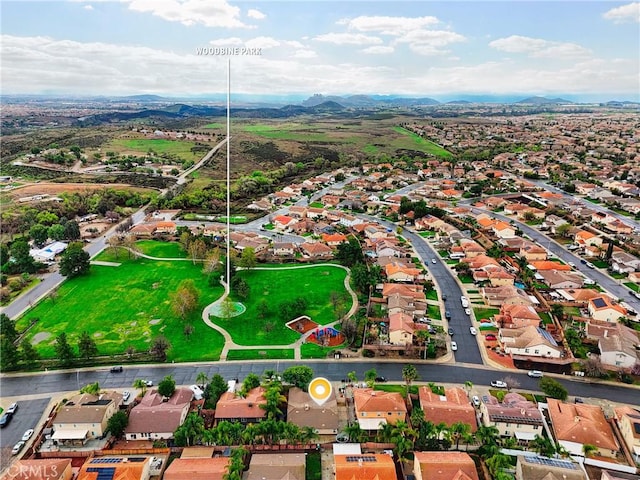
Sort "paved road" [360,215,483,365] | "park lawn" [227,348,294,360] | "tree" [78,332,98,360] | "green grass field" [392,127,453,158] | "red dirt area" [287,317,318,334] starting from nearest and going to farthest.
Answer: "tree" [78,332,98,360]
"park lawn" [227,348,294,360]
"paved road" [360,215,483,365]
"red dirt area" [287,317,318,334]
"green grass field" [392,127,453,158]

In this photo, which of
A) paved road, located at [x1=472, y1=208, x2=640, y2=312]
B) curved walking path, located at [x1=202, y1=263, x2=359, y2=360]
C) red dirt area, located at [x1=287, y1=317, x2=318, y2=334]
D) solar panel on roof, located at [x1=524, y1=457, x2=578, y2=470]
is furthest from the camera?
paved road, located at [x1=472, y1=208, x2=640, y2=312]

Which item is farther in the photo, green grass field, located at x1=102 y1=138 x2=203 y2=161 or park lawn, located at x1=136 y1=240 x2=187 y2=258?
green grass field, located at x1=102 y1=138 x2=203 y2=161

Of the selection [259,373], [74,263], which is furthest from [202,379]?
[74,263]

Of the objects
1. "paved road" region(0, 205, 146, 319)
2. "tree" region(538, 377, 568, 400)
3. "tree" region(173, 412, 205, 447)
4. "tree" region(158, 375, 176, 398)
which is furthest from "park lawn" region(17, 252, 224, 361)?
"tree" region(538, 377, 568, 400)

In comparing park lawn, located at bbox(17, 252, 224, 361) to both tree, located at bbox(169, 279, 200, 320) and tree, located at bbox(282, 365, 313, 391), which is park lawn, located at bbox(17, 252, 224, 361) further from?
tree, located at bbox(282, 365, 313, 391)

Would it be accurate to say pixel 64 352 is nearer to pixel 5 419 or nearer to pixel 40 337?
pixel 5 419

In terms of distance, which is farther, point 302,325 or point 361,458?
point 302,325
